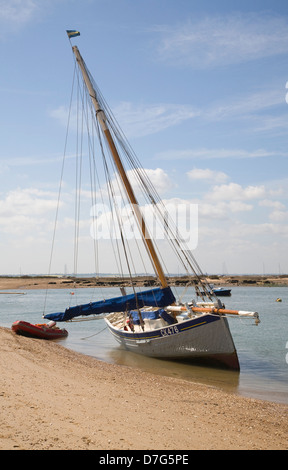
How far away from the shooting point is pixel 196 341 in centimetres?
1827

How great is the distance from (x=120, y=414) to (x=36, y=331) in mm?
18368

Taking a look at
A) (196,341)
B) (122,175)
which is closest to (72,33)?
(122,175)

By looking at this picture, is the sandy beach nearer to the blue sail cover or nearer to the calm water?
the calm water

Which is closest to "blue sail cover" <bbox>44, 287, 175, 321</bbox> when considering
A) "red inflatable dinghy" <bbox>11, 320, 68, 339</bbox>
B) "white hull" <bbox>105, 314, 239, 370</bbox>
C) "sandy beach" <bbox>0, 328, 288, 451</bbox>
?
"white hull" <bbox>105, 314, 239, 370</bbox>

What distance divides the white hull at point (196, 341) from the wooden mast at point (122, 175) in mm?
3202

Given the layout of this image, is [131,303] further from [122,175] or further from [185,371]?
[122,175]

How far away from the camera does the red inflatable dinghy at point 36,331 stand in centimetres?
2459

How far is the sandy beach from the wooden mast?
7.88 m

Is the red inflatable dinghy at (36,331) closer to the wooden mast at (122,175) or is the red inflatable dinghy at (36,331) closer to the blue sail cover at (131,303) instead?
the blue sail cover at (131,303)

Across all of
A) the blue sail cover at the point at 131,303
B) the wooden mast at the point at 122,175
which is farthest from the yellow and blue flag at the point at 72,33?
the blue sail cover at the point at 131,303

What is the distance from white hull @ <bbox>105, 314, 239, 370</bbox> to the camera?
17.7 metres

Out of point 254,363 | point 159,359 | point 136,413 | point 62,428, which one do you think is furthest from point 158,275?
point 62,428

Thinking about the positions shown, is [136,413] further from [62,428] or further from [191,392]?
[191,392]

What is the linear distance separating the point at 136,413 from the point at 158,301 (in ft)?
36.3
